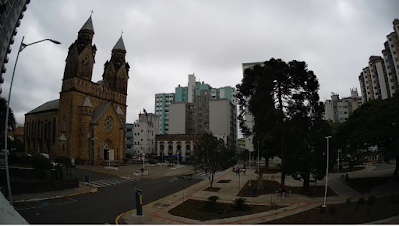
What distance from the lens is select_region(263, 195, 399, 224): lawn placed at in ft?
43.6

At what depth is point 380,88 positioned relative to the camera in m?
76.4

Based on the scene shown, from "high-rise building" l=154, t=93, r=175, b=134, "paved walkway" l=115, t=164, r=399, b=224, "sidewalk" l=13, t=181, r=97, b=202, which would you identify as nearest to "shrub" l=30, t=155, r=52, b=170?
"sidewalk" l=13, t=181, r=97, b=202

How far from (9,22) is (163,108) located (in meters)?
92.0

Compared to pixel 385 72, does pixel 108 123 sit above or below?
below

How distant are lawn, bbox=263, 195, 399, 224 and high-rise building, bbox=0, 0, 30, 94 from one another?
22.0 m

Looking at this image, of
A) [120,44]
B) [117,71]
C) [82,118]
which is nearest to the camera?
[82,118]

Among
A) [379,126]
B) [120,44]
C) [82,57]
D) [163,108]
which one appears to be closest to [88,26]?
[82,57]

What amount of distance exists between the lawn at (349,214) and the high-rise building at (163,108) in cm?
9584

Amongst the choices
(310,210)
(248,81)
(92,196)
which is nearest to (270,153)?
(248,81)

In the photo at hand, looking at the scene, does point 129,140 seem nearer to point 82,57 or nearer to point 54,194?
point 82,57

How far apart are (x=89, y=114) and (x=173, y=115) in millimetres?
45037

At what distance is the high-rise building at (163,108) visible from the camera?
360ft

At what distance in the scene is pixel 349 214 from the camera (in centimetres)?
1419

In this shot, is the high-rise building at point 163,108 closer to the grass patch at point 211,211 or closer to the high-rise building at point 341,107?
the high-rise building at point 341,107
